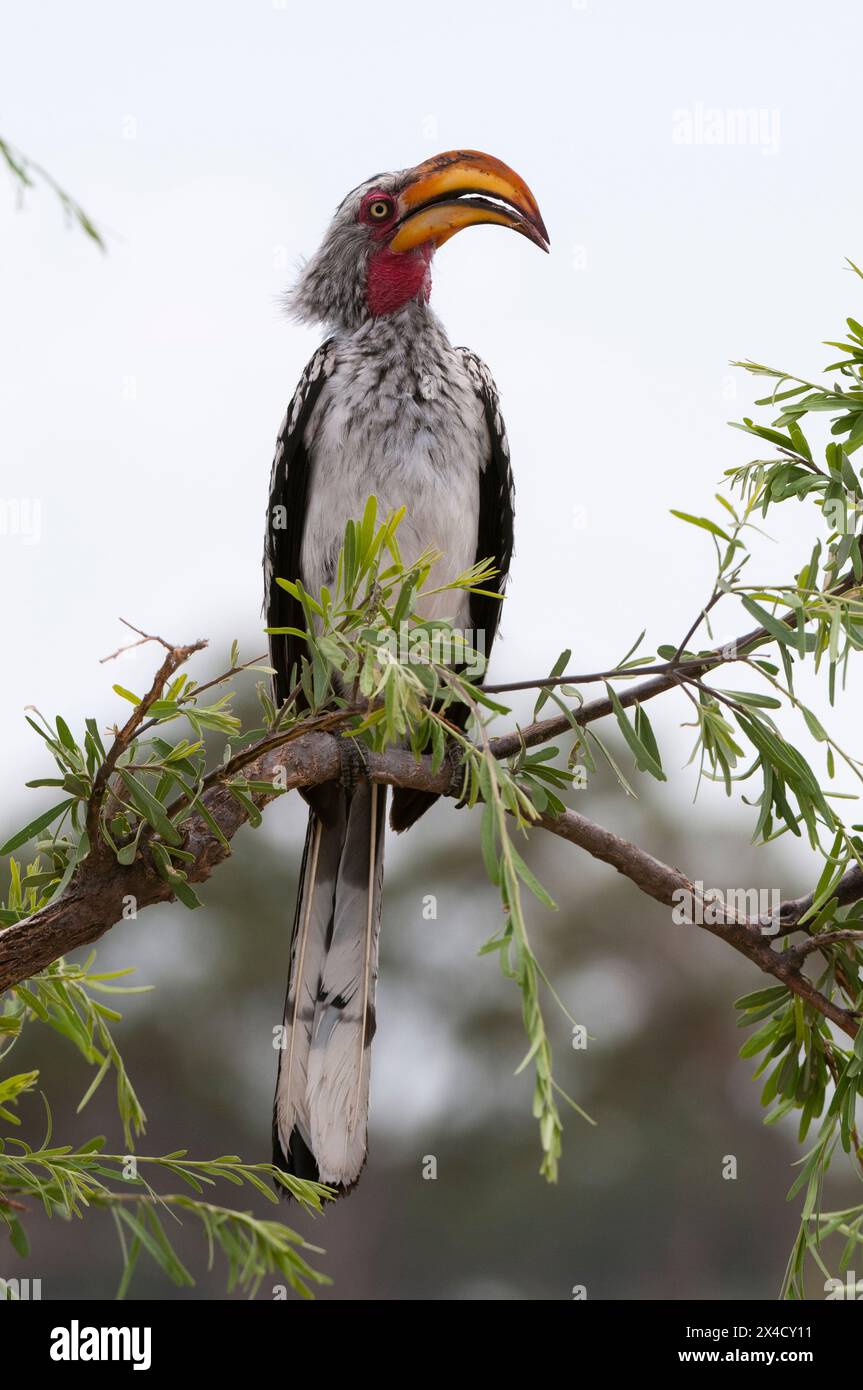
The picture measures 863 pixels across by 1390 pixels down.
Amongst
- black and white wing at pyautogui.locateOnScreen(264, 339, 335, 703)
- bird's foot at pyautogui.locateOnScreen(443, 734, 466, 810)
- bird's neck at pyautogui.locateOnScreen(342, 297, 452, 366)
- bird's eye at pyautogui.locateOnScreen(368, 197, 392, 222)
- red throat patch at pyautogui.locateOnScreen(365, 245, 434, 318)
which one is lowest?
bird's foot at pyautogui.locateOnScreen(443, 734, 466, 810)

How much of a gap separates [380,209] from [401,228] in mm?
131

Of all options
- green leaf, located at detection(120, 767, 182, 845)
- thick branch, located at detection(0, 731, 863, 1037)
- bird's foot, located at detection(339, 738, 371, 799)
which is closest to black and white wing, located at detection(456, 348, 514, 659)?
bird's foot, located at detection(339, 738, 371, 799)

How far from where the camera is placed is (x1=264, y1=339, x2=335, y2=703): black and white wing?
337 centimetres

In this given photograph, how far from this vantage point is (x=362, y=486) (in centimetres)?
321

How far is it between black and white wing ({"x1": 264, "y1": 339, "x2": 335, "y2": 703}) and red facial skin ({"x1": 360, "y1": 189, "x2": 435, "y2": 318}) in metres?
0.18

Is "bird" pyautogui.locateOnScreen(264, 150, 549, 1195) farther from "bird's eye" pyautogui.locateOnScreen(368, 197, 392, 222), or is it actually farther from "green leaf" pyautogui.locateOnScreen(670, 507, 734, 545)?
"green leaf" pyautogui.locateOnScreen(670, 507, 734, 545)

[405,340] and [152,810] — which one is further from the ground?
[405,340]

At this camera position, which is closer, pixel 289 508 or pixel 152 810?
pixel 152 810

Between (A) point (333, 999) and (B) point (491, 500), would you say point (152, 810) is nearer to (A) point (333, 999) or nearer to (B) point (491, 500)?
(A) point (333, 999)

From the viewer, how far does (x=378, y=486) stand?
321cm

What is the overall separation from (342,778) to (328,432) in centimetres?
103

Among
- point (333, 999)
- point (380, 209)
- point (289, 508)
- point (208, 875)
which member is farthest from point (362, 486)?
point (208, 875)

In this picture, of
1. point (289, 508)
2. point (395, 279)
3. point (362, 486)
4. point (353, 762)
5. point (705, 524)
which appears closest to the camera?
point (705, 524)

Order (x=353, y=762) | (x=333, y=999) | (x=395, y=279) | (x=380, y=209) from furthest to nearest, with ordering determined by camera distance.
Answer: (x=380, y=209) < (x=395, y=279) < (x=333, y=999) < (x=353, y=762)
